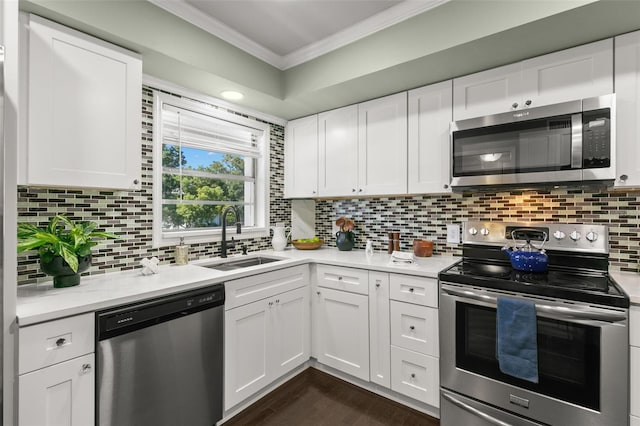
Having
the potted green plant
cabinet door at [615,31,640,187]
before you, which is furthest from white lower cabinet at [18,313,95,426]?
cabinet door at [615,31,640,187]

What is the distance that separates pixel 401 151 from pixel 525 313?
137cm

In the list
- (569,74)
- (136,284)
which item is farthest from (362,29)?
(136,284)

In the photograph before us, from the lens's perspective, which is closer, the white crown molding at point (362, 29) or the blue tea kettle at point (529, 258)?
the blue tea kettle at point (529, 258)

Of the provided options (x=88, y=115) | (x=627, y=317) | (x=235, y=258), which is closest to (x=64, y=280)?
(x=88, y=115)

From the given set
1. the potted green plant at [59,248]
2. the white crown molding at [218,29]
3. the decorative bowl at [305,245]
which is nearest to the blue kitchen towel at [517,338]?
the decorative bowl at [305,245]

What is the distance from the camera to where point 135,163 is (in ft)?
5.85

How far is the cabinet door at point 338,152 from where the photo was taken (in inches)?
106

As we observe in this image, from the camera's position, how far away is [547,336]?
1.54m

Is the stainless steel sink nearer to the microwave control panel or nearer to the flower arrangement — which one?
the flower arrangement

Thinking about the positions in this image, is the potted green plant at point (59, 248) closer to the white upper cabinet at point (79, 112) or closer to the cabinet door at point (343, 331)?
the white upper cabinet at point (79, 112)

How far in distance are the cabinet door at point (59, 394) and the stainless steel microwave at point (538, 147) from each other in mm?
2263

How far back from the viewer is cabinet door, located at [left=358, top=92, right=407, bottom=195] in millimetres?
2410

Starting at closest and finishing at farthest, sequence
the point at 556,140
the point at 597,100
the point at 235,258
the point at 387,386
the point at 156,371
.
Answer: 1. the point at 156,371
2. the point at 597,100
3. the point at 556,140
4. the point at 387,386
5. the point at 235,258

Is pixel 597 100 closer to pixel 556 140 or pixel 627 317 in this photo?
pixel 556 140
